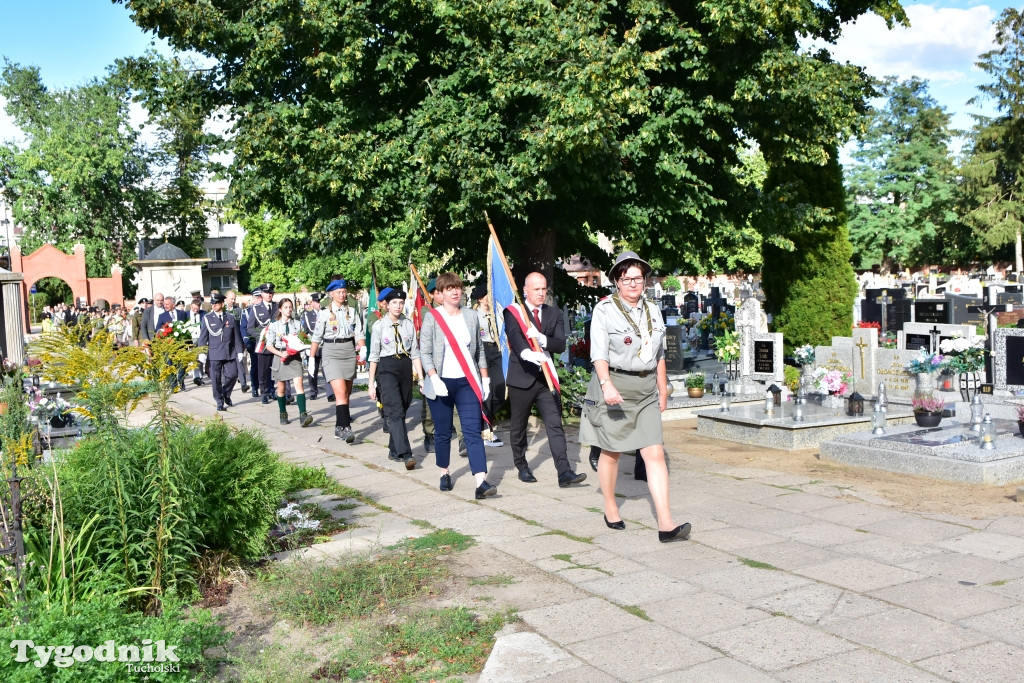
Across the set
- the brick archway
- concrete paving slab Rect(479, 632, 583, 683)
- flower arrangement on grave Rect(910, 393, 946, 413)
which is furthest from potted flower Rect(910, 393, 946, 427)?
the brick archway

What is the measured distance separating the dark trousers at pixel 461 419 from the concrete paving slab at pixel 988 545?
140 inches

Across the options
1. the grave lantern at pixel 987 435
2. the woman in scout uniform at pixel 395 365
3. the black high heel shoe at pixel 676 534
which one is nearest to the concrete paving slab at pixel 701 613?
the black high heel shoe at pixel 676 534

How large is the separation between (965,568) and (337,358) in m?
8.17

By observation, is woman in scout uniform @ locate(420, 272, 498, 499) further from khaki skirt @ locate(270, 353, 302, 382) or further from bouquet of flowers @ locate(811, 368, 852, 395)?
bouquet of flowers @ locate(811, 368, 852, 395)

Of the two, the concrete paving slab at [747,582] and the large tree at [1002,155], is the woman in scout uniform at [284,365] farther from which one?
the large tree at [1002,155]

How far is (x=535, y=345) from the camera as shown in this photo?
28.2ft

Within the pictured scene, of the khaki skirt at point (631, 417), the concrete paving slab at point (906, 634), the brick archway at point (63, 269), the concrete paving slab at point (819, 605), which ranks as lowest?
the concrete paving slab at point (906, 634)

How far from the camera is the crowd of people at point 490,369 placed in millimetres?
6359

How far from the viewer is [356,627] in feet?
15.6

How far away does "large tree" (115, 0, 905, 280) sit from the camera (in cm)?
1123

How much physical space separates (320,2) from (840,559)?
30.6ft

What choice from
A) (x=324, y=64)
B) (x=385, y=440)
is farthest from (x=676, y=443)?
(x=324, y=64)

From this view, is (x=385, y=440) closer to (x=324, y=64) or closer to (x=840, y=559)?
(x=324, y=64)

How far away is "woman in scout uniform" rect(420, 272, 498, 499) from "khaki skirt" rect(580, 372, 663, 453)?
183 cm
